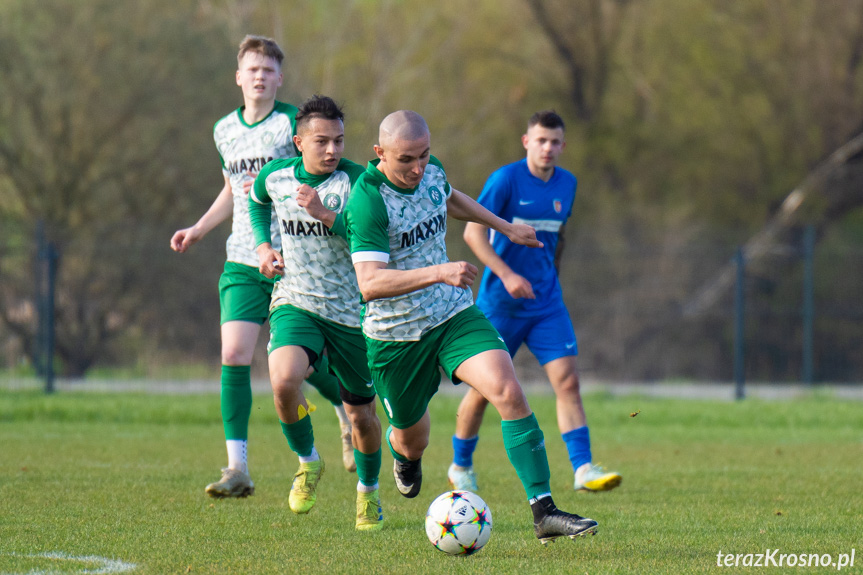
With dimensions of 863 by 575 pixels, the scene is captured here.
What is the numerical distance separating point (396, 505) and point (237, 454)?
1.08m

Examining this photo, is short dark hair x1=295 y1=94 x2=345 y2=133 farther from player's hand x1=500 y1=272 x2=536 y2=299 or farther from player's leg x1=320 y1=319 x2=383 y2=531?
A: player's hand x1=500 y1=272 x2=536 y2=299

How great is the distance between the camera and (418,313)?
5191mm

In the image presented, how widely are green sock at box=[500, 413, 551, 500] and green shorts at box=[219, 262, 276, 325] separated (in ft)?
8.08

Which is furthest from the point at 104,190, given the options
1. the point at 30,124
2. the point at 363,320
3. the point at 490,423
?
the point at 363,320

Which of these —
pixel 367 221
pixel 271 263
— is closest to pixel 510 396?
pixel 367 221

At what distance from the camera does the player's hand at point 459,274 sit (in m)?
4.39

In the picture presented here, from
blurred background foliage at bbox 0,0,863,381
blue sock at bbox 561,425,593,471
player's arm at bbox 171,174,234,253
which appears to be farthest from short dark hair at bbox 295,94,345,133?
blurred background foliage at bbox 0,0,863,381

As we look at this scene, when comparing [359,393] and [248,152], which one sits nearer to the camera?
[359,393]

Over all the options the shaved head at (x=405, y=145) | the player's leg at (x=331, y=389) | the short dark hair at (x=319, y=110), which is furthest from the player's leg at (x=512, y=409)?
the player's leg at (x=331, y=389)

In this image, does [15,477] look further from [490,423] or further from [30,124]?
[30,124]

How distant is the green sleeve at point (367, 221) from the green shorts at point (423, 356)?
513 mm

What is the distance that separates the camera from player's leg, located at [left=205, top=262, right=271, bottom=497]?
6883 millimetres

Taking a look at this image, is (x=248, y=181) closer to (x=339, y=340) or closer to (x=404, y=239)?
(x=339, y=340)

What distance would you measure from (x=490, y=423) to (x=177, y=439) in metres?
4.22
